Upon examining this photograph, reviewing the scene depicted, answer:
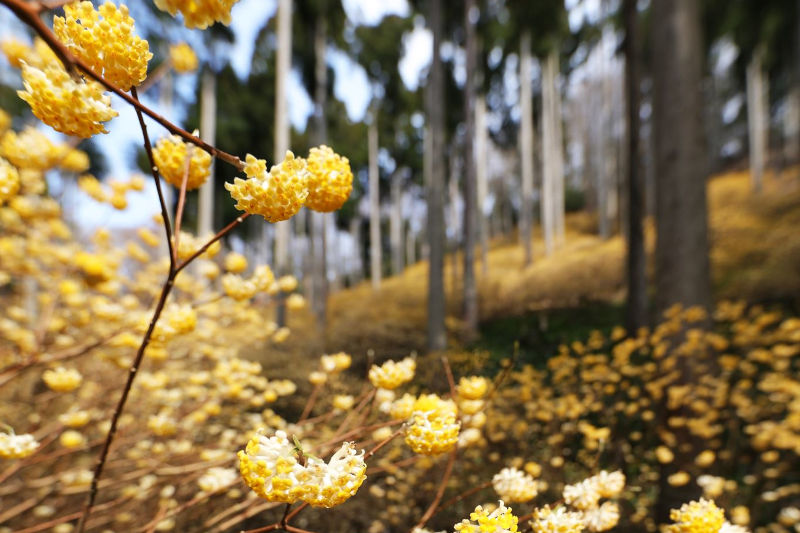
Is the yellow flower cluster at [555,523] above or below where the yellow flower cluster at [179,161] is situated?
below

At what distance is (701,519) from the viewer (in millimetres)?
627

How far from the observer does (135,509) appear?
2.12m

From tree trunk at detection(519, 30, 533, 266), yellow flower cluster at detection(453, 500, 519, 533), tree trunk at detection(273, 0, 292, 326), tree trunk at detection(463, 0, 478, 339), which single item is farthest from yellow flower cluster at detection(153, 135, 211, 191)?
tree trunk at detection(519, 30, 533, 266)

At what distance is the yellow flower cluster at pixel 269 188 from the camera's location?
0.48 meters

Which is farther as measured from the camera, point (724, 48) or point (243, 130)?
point (724, 48)

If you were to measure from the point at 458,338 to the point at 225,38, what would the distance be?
29.8 ft

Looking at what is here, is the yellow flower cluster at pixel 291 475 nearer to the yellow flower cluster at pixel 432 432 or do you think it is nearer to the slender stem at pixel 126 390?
the yellow flower cluster at pixel 432 432

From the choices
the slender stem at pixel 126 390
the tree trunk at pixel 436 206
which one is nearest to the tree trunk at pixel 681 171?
the slender stem at pixel 126 390

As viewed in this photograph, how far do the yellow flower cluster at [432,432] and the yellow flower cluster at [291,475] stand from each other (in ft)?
0.49

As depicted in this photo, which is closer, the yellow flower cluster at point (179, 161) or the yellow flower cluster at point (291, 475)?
the yellow flower cluster at point (291, 475)

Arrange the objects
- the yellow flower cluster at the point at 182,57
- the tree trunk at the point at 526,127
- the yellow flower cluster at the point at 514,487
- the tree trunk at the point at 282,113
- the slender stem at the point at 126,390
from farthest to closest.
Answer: the tree trunk at the point at 526,127
the tree trunk at the point at 282,113
the yellow flower cluster at the point at 182,57
the yellow flower cluster at the point at 514,487
the slender stem at the point at 126,390

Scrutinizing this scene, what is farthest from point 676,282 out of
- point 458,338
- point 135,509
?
point 458,338

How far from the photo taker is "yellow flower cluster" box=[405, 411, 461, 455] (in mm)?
618

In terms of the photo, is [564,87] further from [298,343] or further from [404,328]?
[298,343]
